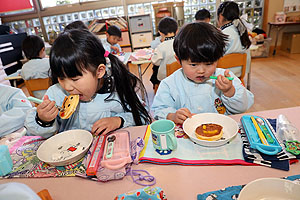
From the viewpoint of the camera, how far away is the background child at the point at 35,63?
85.9 inches

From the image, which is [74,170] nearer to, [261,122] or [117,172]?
[117,172]

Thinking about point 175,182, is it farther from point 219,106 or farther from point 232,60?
point 232,60

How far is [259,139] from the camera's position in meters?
0.70

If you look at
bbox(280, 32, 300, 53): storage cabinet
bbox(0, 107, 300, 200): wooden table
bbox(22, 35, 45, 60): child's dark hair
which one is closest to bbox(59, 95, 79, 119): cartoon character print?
bbox(0, 107, 300, 200): wooden table

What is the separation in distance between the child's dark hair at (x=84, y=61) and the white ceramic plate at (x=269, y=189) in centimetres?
68

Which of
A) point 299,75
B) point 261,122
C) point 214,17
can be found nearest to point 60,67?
point 261,122

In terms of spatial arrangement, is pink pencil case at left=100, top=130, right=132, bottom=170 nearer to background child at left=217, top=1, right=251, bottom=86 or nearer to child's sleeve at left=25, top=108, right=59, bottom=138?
child's sleeve at left=25, top=108, right=59, bottom=138

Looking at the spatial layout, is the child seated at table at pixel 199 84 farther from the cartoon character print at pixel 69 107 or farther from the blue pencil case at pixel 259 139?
the cartoon character print at pixel 69 107

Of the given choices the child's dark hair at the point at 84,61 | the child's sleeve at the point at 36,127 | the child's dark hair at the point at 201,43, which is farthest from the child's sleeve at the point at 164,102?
the child's sleeve at the point at 36,127

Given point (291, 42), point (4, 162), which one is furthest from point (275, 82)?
point (4, 162)

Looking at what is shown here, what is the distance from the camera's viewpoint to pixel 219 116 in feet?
2.91

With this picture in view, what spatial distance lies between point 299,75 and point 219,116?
3.36 m

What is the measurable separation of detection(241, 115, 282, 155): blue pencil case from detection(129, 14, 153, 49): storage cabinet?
4.46 meters

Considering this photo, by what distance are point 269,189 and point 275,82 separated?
129 inches
